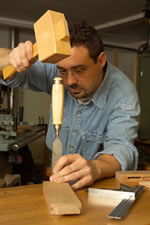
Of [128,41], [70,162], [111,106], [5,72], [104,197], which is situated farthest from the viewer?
[128,41]

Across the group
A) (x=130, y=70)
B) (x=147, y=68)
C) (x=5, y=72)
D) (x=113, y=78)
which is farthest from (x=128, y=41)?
(x=5, y=72)

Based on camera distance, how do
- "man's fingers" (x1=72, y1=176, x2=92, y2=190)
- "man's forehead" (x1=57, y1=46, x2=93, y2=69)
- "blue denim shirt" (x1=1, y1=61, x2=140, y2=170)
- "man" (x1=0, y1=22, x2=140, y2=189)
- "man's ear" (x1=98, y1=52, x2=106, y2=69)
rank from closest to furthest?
"man's fingers" (x1=72, y1=176, x2=92, y2=190) → "man" (x1=0, y1=22, x2=140, y2=189) → "man's forehead" (x1=57, y1=46, x2=93, y2=69) → "blue denim shirt" (x1=1, y1=61, x2=140, y2=170) → "man's ear" (x1=98, y1=52, x2=106, y2=69)

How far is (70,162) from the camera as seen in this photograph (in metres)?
1.02

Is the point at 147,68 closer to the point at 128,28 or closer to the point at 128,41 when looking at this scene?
the point at 128,28

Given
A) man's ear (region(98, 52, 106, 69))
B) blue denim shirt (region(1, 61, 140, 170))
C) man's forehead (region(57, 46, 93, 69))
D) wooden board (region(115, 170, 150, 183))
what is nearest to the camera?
wooden board (region(115, 170, 150, 183))

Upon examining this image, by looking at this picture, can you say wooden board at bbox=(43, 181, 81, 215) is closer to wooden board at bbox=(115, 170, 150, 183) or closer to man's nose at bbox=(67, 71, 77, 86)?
wooden board at bbox=(115, 170, 150, 183)

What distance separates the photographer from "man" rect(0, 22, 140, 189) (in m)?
1.31

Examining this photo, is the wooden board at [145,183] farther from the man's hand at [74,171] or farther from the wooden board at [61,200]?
the wooden board at [61,200]

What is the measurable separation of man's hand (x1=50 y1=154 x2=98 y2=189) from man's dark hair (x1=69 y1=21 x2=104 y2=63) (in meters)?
0.70

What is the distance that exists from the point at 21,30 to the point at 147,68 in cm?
338

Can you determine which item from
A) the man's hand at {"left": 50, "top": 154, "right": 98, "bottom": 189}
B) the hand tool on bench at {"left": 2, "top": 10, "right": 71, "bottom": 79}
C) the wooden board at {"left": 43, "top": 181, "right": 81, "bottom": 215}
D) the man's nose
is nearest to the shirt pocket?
the man's nose

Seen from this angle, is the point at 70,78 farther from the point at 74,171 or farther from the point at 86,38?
the point at 74,171

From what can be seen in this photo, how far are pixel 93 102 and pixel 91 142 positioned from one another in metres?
0.24

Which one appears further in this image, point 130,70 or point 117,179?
point 130,70
